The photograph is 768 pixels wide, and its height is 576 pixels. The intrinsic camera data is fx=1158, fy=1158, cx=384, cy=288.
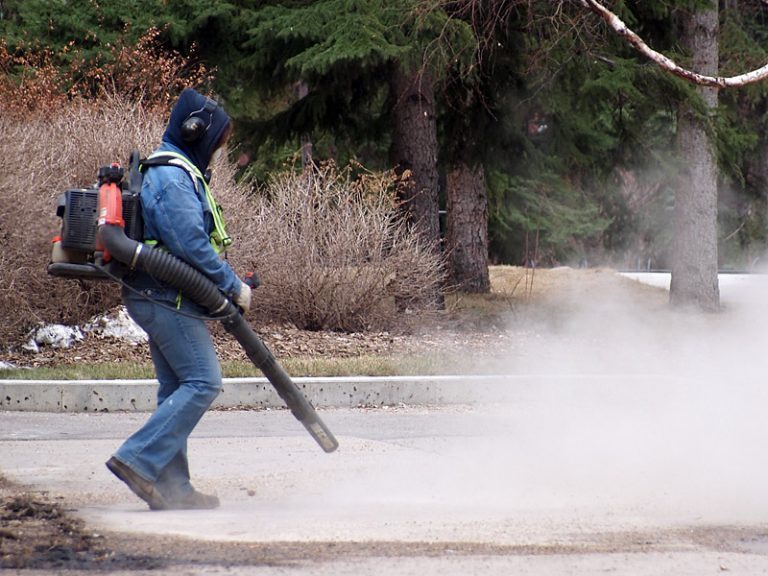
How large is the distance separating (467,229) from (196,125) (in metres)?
13.3

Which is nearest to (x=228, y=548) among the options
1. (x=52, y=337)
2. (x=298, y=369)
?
(x=298, y=369)

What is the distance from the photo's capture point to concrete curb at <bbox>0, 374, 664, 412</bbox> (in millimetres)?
9164

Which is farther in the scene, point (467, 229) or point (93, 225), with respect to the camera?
point (467, 229)

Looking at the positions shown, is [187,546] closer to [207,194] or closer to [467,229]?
[207,194]

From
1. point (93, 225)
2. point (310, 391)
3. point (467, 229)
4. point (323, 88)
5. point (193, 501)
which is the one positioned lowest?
point (310, 391)

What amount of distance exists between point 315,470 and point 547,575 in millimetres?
2462

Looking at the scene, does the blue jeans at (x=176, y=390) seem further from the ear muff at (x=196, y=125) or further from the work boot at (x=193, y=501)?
the ear muff at (x=196, y=125)

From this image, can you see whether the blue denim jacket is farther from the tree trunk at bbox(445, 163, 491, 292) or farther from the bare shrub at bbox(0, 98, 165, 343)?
A: the tree trunk at bbox(445, 163, 491, 292)

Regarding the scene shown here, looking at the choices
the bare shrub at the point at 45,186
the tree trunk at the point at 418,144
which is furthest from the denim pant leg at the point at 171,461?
the tree trunk at the point at 418,144

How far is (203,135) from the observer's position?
5.49m

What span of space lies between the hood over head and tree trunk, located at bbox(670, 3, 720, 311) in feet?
38.8

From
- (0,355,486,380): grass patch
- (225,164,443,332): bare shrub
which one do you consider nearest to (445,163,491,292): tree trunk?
(225,164,443,332): bare shrub

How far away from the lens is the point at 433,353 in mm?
11891

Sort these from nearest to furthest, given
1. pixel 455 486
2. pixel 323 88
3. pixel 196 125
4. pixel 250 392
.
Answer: pixel 196 125, pixel 455 486, pixel 250 392, pixel 323 88
